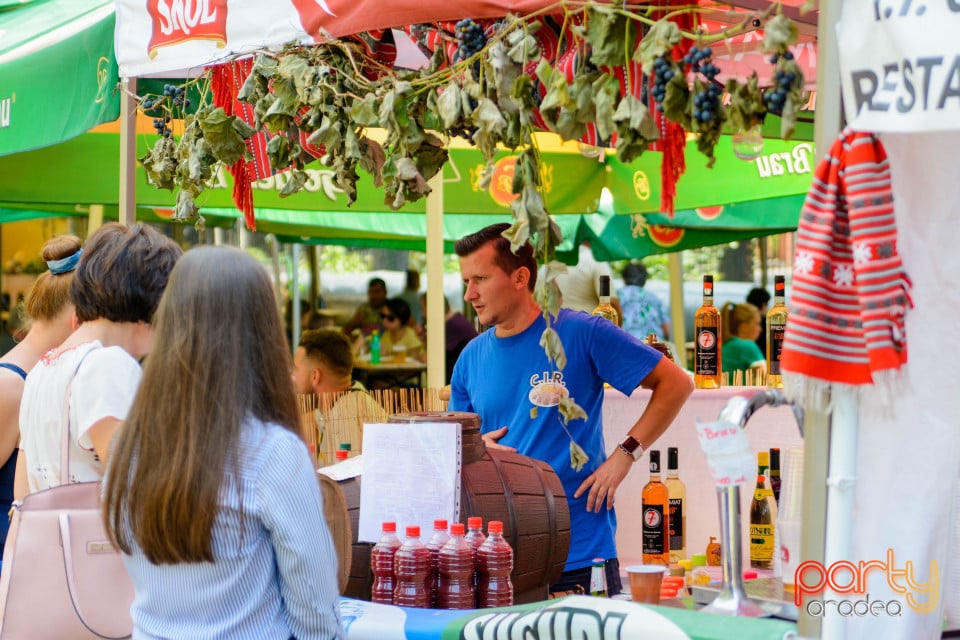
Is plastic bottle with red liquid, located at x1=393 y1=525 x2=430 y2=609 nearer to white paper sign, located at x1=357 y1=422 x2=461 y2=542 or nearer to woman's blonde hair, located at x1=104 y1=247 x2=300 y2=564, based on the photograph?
white paper sign, located at x1=357 y1=422 x2=461 y2=542

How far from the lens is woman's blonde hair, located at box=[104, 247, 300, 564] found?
1903 millimetres

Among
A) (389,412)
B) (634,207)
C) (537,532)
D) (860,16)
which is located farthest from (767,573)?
(634,207)

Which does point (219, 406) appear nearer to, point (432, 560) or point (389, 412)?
point (432, 560)

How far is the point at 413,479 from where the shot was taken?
2779 mm

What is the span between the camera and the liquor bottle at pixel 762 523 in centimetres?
321

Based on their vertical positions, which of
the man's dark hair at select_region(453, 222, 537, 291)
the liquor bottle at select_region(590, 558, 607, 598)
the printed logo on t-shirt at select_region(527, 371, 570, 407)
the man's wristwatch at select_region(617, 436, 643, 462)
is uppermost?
the man's dark hair at select_region(453, 222, 537, 291)

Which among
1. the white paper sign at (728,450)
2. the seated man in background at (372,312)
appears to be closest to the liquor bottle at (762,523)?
the white paper sign at (728,450)

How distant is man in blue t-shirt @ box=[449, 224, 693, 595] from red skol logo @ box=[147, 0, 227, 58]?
3.32ft

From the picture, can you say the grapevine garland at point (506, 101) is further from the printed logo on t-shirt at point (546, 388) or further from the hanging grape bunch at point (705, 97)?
the printed logo on t-shirt at point (546, 388)

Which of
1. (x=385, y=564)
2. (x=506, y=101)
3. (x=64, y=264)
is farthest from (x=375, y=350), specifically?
(x=506, y=101)

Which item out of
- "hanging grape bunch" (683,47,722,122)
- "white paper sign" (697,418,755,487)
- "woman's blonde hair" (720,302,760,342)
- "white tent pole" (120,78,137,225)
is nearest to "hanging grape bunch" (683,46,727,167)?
"hanging grape bunch" (683,47,722,122)

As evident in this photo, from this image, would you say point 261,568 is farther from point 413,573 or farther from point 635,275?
point 635,275

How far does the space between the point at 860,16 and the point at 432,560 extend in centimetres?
149

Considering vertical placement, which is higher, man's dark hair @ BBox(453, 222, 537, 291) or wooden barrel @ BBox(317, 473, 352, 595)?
man's dark hair @ BBox(453, 222, 537, 291)
